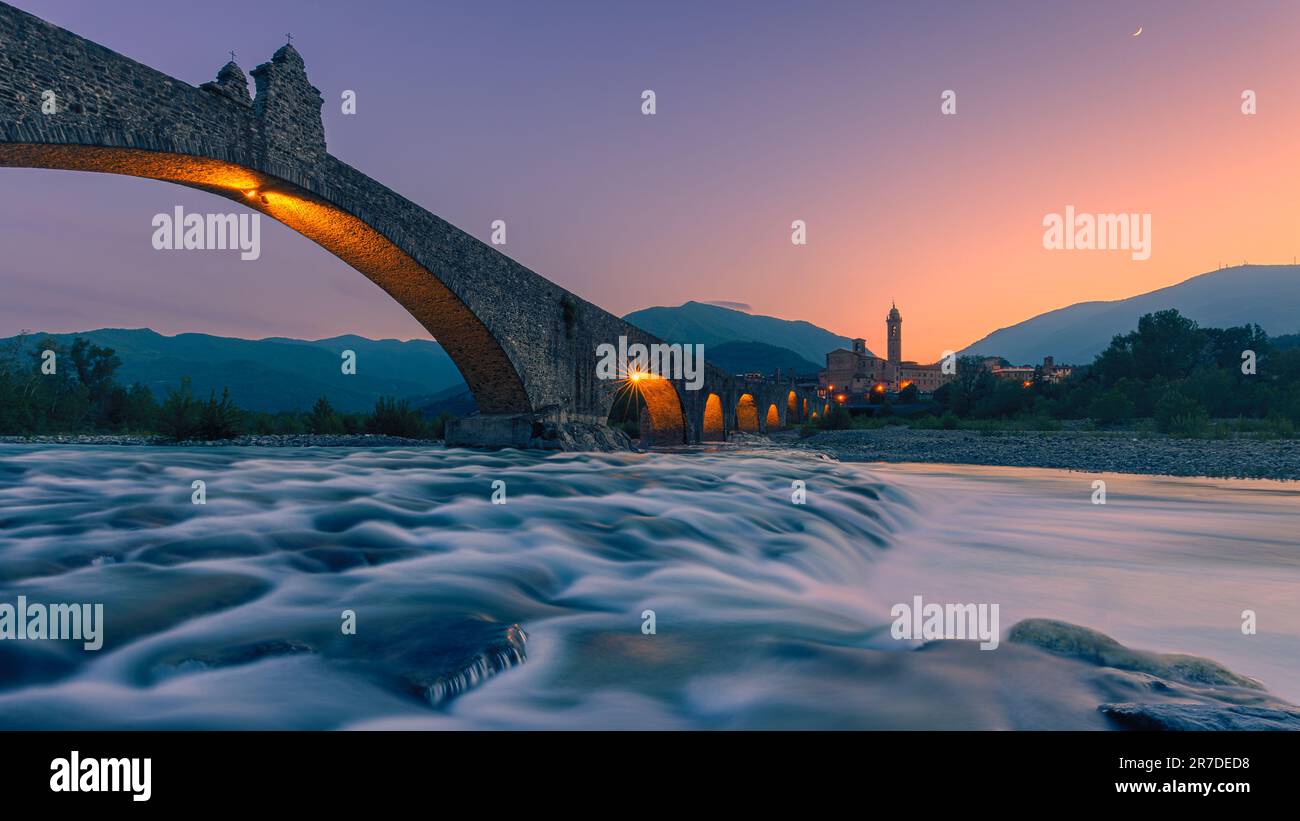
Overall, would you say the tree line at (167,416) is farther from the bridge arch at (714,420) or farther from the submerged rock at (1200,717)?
the submerged rock at (1200,717)

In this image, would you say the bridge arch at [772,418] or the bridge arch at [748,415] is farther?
the bridge arch at [772,418]

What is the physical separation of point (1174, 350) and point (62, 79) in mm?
68877

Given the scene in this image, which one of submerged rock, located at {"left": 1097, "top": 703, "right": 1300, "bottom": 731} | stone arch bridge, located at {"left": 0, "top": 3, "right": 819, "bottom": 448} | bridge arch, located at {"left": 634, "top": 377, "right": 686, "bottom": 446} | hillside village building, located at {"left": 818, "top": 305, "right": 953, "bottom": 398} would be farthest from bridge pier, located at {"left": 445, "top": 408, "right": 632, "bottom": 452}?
hillside village building, located at {"left": 818, "top": 305, "right": 953, "bottom": 398}

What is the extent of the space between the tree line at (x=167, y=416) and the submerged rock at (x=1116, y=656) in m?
20.3

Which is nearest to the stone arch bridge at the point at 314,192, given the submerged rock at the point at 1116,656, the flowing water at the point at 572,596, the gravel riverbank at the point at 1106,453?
the flowing water at the point at 572,596

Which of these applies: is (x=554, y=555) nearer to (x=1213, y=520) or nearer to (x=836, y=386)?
(x=1213, y=520)

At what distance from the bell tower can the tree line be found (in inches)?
5107

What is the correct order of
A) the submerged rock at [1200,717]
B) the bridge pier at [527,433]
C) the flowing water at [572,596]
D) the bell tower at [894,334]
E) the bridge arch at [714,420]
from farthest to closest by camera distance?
the bell tower at [894,334] → the bridge arch at [714,420] → the bridge pier at [527,433] → the flowing water at [572,596] → the submerged rock at [1200,717]

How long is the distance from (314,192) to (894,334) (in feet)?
467

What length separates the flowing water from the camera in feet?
9.53

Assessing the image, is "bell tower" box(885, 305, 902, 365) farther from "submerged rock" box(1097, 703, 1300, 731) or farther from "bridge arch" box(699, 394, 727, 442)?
"submerged rock" box(1097, 703, 1300, 731)

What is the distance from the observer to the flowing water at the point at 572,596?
9.53 ft
